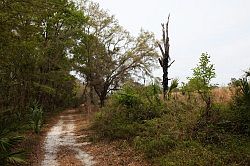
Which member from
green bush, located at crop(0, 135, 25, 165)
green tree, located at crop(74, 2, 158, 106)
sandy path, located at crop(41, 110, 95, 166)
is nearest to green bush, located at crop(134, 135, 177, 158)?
sandy path, located at crop(41, 110, 95, 166)

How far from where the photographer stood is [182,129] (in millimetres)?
15148

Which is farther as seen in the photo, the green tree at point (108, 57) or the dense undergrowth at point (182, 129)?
the green tree at point (108, 57)

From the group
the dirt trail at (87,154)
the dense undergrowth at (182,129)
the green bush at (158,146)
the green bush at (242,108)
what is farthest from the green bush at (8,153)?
the green bush at (242,108)

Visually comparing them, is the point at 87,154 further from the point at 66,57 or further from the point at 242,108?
the point at 66,57

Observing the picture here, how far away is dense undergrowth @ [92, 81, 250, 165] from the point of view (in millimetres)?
12258

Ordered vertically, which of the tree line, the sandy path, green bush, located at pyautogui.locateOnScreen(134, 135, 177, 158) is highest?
the tree line

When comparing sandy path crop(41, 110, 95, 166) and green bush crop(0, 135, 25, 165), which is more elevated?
green bush crop(0, 135, 25, 165)

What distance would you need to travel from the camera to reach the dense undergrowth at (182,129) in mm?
12258

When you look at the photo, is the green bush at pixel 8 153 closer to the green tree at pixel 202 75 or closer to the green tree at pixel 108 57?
the green tree at pixel 202 75

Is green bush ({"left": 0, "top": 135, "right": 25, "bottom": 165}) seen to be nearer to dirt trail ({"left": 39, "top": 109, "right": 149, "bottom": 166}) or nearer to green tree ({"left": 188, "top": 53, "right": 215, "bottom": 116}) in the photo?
dirt trail ({"left": 39, "top": 109, "right": 149, "bottom": 166})

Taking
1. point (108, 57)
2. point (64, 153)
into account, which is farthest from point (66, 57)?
point (64, 153)

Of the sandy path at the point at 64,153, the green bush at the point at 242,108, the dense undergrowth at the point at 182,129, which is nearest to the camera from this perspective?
the dense undergrowth at the point at 182,129

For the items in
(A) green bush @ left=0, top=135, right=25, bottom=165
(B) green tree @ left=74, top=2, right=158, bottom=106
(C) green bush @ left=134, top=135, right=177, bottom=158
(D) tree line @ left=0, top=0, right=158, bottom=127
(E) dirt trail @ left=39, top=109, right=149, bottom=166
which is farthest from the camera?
(B) green tree @ left=74, top=2, right=158, bottom=106

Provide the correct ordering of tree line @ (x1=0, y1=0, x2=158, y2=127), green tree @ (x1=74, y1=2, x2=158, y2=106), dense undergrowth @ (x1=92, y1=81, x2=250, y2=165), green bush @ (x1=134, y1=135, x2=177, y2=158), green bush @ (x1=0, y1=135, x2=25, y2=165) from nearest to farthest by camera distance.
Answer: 1. green bush @ (x1=0, y1=135, x2=25, y2=165)
2. dense undergrowth @ (x1=92, y1=81, x2=250, y2=165)
3. green bush @ (x1=134, y1=135, x2=177, y2=158)
4. tree line @ (x1=0, y1=0, x2=158, y2=127)
5. green tree @ (x1=74, y1=2, x2=158, y2=106)
